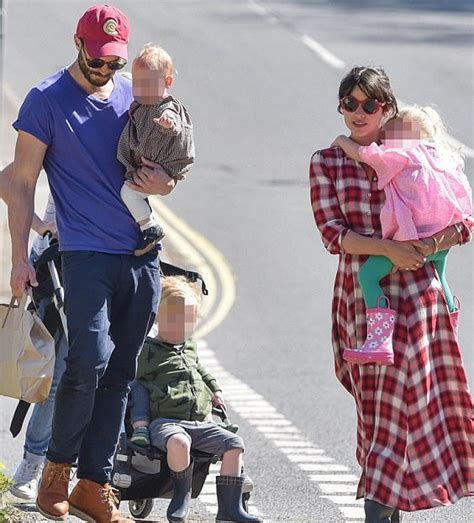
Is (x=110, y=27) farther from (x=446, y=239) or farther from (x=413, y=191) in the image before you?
(x=446, y=239)

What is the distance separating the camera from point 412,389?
5.64m

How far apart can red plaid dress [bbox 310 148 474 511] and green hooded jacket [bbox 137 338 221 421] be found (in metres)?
0.85

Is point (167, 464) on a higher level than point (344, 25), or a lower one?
higher

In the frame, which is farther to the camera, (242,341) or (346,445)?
(242,341)

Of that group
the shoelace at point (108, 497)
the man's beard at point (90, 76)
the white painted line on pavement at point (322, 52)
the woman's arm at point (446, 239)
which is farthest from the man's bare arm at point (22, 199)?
the white painted line on pavement at point (322, 52)

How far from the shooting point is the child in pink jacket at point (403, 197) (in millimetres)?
5578

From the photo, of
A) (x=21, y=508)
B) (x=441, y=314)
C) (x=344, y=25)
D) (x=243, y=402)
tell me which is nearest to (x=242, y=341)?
(x=243, y=402)

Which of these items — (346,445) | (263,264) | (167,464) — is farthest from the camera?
(263,264)

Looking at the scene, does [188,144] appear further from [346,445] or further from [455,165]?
[346,445]

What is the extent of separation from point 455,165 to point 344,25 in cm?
2580

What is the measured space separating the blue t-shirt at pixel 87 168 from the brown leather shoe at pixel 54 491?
0.93m

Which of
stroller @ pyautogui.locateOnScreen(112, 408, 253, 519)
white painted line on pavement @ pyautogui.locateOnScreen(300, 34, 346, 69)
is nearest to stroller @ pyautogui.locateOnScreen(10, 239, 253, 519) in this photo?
stroller @ pyautogui.locateOnScreen(112, 408, 253, 519)

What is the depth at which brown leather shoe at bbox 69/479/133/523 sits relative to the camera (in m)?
5.90

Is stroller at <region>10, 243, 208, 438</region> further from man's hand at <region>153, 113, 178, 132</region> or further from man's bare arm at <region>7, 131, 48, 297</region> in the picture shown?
man's hand at <region>153, 113, 178, 132</region>
